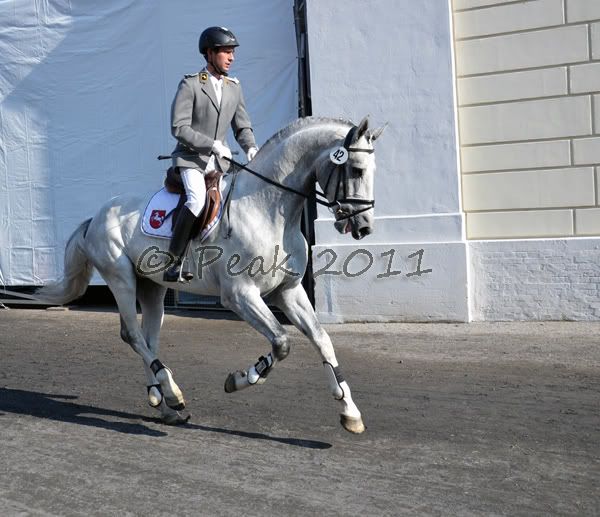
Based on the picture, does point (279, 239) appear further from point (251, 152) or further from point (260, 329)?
point (251, 152)

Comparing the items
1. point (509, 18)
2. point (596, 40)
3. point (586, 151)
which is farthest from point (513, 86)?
point (586, 151)

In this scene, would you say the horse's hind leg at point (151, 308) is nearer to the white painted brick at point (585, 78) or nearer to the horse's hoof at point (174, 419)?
the horse's hoof at point (174, 419)

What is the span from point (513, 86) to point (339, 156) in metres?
5.88

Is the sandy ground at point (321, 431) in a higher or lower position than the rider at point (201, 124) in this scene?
lower

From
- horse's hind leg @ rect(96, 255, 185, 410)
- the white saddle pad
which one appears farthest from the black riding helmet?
horse's hind leg @ rect(96, 255, 185, 410)

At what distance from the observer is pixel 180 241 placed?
6.88 meters

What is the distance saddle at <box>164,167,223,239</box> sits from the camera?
6.80m

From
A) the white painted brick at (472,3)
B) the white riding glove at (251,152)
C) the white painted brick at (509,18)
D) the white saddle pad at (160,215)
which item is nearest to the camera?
the white saddle pad at (160,215)

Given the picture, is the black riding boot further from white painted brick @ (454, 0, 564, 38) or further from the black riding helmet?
white painted brick @ (454, 0, 564, 38)

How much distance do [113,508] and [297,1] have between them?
899 cm

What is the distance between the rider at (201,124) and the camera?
6867 mm

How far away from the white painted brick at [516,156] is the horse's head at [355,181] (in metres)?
5.53

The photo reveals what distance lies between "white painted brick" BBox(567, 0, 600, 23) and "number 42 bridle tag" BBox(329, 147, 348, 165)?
19.8 ft

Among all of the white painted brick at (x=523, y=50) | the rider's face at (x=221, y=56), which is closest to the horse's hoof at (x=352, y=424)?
the rider's face at (x=221, y=56)
